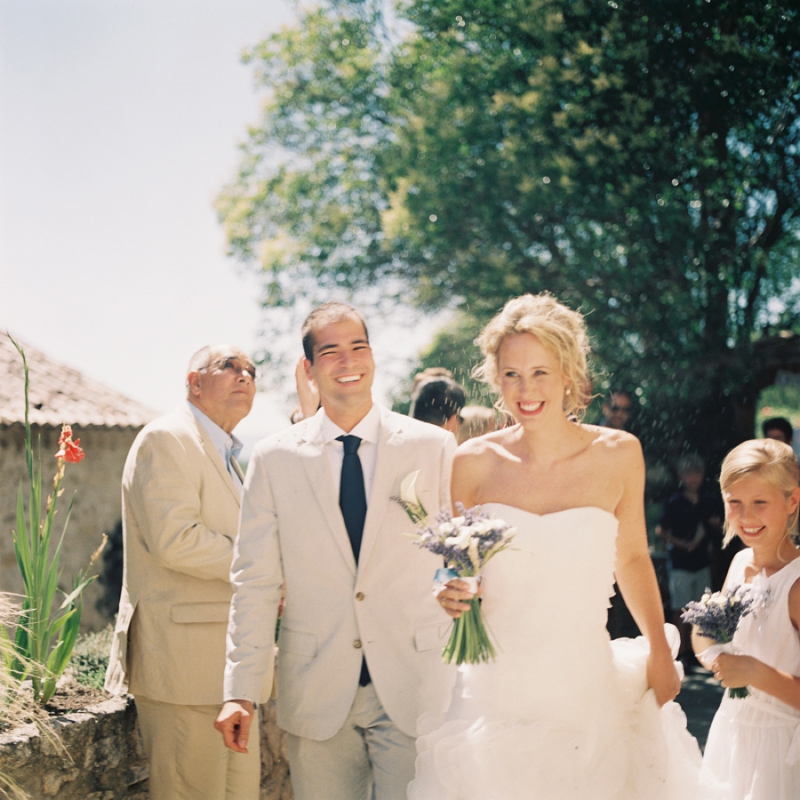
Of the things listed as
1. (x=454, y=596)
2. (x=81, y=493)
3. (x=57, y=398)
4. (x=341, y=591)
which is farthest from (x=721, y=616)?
(x=81, y=493)

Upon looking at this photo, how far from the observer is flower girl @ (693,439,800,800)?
3.07m

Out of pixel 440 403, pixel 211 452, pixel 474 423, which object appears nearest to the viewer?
pixel 211 452

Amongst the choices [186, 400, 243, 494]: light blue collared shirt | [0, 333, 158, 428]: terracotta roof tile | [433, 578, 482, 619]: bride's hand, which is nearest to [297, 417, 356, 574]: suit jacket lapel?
[433, 578, 482, 619]: bride's hand

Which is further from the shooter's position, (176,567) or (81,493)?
(81,493)

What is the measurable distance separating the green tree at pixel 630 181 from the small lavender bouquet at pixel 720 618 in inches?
371

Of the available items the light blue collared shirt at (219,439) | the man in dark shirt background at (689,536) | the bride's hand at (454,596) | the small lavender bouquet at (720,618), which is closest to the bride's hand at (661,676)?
the small lavender bouquet at (720,618)

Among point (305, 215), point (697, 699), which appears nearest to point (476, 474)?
point (697, 699)

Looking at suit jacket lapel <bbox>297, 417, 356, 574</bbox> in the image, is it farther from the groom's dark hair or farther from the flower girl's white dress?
the flower girl's white dress

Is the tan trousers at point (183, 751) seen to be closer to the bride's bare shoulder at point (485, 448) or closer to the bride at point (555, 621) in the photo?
the bride at point (555, 621)

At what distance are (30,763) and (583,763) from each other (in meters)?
2.26

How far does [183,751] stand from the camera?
380 centimetres

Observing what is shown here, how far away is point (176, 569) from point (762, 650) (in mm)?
2310

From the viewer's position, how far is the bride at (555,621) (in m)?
2.77

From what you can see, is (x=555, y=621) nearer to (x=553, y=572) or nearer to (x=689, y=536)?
(x=553, y=572)
